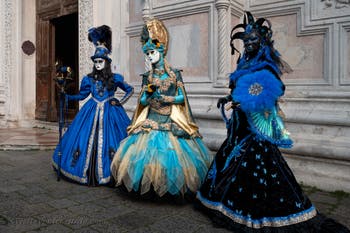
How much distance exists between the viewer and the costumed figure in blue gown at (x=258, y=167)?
9.73 ft

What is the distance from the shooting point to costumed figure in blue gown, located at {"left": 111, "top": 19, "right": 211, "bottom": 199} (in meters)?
3.59

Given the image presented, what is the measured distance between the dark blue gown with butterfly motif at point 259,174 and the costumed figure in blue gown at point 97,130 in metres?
1.82

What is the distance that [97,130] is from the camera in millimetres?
4730

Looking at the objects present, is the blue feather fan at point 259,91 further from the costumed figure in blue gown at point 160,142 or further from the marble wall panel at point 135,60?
the marble wall panel at point 135,60

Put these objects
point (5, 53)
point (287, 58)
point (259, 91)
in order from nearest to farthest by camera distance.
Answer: point (259, 91)
point (287, 58)
point (5, 53)

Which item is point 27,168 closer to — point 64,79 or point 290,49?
point 64,79

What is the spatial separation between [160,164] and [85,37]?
550cm

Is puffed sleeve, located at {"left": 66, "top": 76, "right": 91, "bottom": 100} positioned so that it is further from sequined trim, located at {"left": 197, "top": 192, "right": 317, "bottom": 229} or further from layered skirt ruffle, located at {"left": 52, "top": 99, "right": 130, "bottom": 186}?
sequined trim, located at {"left": 197, "top": 192, "right": 317, "bottom": 229}

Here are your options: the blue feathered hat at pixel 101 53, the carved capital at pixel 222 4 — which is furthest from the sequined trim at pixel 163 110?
the carved capital at pixel 222 4

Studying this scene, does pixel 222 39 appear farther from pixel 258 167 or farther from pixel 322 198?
pixel 258 167

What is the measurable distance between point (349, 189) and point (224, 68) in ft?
8.32

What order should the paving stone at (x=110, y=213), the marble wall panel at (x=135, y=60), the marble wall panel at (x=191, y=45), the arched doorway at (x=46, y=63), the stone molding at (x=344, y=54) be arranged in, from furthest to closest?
the arched doorway at (x=46, y=63) → the marble wall panel at (x=135, y=60) → the marble wall panel at (x=191, y=45) → the stone molding at (x=344, y=54) → the paving stone at (x=110, y=213)

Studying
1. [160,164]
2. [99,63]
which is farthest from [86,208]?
[99,63]

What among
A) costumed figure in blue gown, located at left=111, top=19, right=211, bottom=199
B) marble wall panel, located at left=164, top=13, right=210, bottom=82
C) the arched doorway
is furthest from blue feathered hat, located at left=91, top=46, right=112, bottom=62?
the arched doorway
